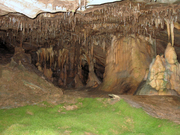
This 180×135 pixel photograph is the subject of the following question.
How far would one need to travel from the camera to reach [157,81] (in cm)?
1080

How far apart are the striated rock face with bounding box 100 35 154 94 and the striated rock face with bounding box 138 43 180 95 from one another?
1812 millimetres

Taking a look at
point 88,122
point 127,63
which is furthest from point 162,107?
point 127,63

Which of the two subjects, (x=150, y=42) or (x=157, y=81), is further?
(x=150, y=42)

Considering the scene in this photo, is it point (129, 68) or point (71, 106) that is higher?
point (129, 68)

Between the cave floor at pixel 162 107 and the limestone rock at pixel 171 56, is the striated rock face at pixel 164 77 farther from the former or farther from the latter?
the cave floor at pixel 162 107

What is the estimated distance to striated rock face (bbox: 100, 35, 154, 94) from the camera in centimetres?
1379

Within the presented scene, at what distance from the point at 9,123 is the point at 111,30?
12452 mm

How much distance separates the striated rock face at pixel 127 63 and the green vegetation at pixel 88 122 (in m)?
6.36

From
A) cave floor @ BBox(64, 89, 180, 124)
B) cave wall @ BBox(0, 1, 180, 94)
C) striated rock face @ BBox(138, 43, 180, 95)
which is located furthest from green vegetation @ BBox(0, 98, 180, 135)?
cave wall @ BBox(0, 1, 180, 94)

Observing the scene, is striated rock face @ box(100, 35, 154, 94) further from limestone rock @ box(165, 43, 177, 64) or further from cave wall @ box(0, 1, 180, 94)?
limestone rock @ box(165, 43, 177, 64)

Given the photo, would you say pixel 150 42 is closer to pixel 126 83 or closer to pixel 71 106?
pixel 126 83

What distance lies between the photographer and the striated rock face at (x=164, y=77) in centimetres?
1062

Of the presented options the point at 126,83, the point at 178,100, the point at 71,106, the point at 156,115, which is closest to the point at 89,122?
the point at 71,106

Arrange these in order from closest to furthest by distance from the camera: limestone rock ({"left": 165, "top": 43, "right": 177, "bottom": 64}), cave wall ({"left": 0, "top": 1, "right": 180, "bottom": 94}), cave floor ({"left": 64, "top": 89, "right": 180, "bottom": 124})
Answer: cave floor ({"left": 64, "top": 89, "right": 180, "bottom": 124}), cave wall ({"left": 0, "top": 1, "right": 180, "bottom": 94}), limestone rock ({"left": 165, "top": 43, "right": 177, "bottom": 64})
